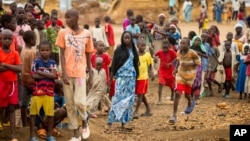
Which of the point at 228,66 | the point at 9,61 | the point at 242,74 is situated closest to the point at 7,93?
the point at 9,61

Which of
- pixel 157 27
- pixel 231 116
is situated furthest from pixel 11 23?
pixel 157 27

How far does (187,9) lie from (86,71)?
996 inches

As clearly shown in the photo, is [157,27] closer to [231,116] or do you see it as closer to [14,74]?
[231,116]

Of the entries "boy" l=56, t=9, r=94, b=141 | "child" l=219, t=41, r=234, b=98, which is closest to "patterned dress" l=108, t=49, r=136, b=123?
"boy" l=56, t=9, r=94, b=141

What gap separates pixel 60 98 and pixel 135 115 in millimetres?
2799

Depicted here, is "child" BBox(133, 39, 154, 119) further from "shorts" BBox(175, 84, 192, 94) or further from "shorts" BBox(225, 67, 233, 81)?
"shorts" BBox(225, 67, 233, 81)

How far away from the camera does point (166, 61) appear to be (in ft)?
40.8

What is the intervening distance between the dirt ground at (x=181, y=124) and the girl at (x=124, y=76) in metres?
0.29

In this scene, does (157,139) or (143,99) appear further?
(143,99)

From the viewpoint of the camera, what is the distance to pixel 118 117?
9484 millimetres

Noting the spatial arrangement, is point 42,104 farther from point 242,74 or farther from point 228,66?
point 228,66

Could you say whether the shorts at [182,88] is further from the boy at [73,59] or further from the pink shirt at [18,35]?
the boy at [73,59]

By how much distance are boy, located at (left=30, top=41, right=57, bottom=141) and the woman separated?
2724 centimetres

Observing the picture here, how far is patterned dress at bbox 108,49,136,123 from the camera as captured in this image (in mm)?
9430
